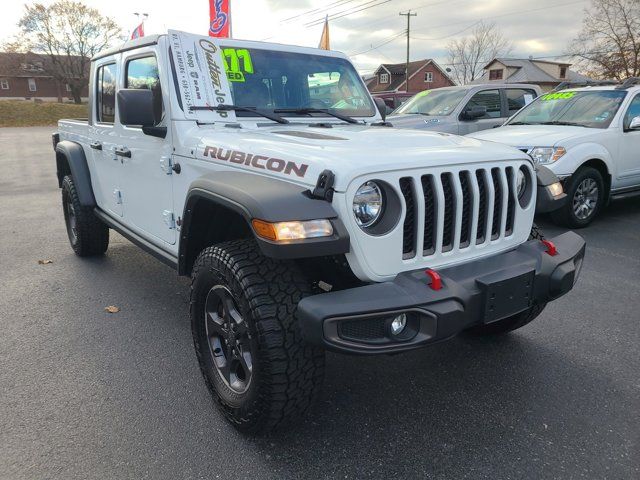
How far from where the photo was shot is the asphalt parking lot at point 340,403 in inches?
85.8

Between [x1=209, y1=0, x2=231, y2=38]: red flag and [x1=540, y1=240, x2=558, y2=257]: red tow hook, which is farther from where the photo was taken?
[x1=209, y1=0, x2=231, y2=38]: red flag

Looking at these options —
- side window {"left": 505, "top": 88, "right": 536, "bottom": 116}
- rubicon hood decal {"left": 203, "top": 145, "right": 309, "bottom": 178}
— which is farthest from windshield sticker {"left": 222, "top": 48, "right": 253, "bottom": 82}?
side window {"left": 505, "top": 88, "right": 536, "bottom": 116}

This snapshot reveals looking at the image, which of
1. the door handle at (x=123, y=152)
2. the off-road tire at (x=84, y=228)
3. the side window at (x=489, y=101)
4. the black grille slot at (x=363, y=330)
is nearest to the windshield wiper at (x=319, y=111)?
the door handle at (x=123, y=152)

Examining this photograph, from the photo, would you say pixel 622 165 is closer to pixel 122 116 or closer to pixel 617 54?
pixel 122 116

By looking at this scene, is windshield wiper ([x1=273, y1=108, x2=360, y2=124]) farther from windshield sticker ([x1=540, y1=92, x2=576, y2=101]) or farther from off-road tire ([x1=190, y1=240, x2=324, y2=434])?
windshield sticker ([x1=540, y1=92, x2=576, y2=101])

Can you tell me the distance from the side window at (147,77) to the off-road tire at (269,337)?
1.33 meters

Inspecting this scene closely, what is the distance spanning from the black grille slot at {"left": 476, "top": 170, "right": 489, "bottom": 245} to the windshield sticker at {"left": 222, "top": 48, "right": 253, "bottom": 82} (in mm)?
1742

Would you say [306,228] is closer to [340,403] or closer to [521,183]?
[340,403]

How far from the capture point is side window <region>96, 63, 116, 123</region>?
4.05m

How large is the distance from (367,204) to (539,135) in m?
4.96

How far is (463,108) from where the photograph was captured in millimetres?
8734

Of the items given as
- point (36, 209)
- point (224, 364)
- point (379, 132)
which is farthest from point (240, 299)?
point (36, 209)

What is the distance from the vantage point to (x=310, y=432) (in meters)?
2.40

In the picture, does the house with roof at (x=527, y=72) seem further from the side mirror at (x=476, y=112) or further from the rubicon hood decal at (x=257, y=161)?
the rubicon hood decal at (x=257, y=161)
